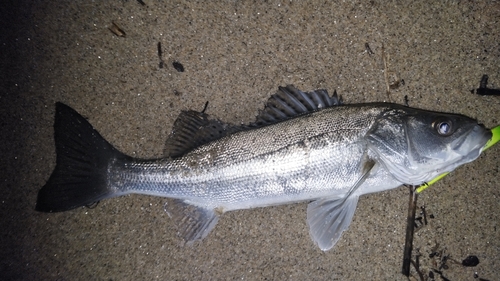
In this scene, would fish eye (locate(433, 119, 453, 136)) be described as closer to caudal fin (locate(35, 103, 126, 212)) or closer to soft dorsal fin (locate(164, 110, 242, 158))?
soft dorsal fin (locate(164, 110, 242, 158))

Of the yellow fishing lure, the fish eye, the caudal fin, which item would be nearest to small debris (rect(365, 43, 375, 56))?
the fish eye

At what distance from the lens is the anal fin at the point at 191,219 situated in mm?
2266

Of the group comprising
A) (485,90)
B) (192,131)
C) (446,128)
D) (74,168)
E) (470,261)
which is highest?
(485,90)

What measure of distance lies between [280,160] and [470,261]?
5.45 feet

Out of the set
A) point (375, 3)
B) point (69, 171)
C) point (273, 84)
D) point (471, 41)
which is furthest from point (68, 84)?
point (471, 41)

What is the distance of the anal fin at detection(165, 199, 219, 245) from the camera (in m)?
2.27

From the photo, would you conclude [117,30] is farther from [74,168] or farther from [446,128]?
[446,128]

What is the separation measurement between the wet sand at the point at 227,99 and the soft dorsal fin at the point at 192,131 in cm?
23

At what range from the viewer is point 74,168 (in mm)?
2203

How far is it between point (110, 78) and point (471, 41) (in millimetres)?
2701

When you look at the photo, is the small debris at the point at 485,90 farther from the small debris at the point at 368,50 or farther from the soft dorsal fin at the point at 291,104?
the soft dorsal fin at the point at 291,104

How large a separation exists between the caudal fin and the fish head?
178 cm

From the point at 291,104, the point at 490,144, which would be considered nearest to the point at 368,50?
the point at 291,104

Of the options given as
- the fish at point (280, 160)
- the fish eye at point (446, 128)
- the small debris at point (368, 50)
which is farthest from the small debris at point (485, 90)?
the small debris at point (368, 50)
